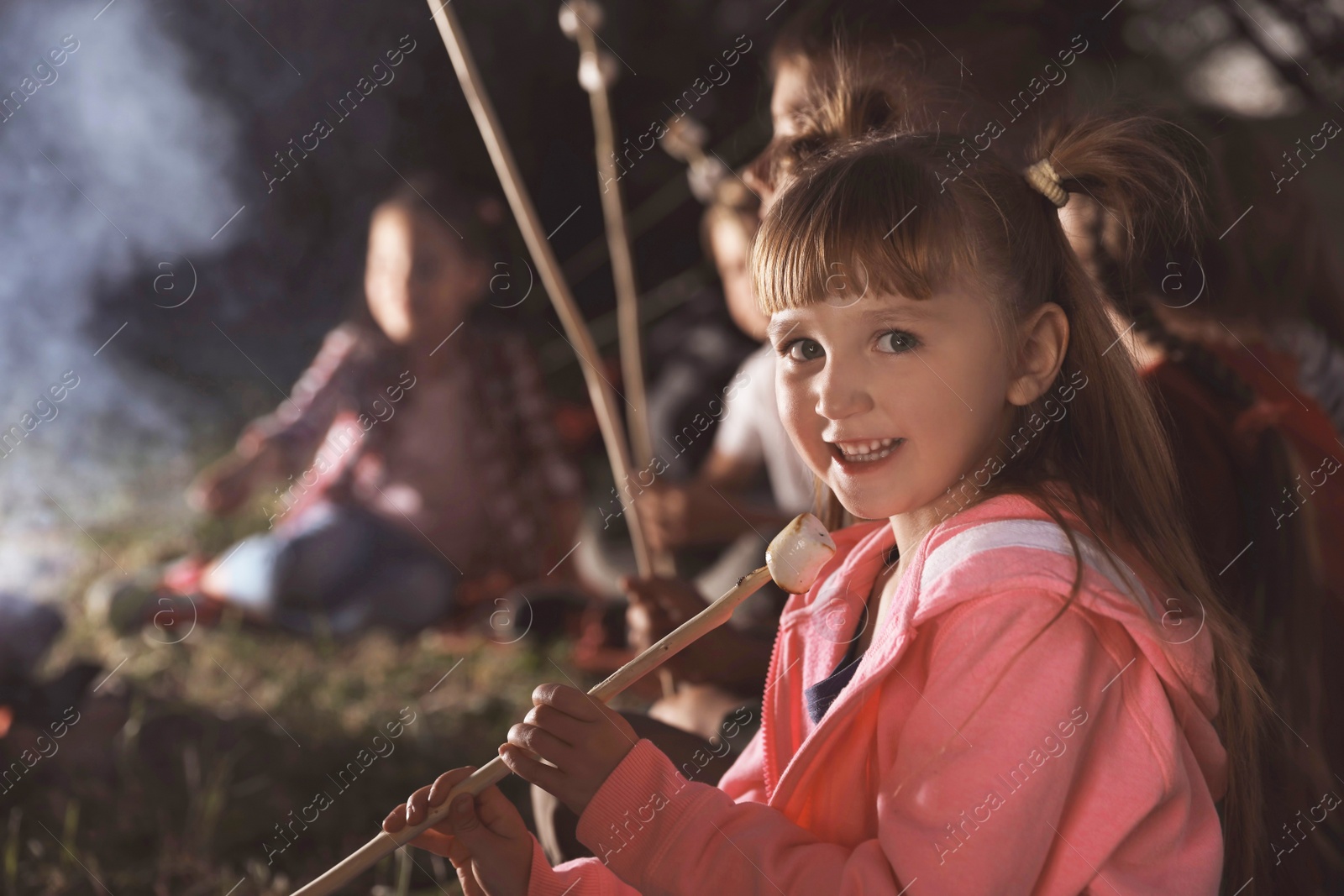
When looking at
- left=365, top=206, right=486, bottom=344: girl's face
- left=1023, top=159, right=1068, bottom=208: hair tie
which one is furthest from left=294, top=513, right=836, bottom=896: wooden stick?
left=365, top=206, right=486, bottom=344: girl's face

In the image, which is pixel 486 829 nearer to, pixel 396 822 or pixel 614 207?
pixel 396 822

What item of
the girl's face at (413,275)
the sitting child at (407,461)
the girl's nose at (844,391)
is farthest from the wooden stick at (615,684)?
the girl's face at (413,275)

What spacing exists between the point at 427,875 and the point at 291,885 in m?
0.14

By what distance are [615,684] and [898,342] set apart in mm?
279

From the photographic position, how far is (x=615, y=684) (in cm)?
74

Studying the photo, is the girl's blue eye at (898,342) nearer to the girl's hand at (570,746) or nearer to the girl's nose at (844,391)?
the girl's nose at (844,391)

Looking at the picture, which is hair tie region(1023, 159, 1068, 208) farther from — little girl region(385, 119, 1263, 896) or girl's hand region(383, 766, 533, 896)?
girl's hand region(383, 766, 533, 896)

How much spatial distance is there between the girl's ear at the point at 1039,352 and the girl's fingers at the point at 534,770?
0.38 meters

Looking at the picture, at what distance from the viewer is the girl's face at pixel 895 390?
73cm

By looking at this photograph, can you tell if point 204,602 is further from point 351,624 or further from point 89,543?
point 89,543

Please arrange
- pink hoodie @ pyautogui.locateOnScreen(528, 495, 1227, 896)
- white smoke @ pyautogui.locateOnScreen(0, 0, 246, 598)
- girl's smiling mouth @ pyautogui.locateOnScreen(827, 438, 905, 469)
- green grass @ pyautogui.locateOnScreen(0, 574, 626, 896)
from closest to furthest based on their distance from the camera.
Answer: pink hoodie @ pyautogui.locateOnScreen(528, 495, 1227, 896)
girl's smiling mouth @ pyautogui.locateOnScreen(827, 438, 905, 469)
green grass @ pyautogui.locateOnScreen(0, 574, 626, 896)
white smoke @ pyautogui.locateOnScreen(0, 0, 246, 598)

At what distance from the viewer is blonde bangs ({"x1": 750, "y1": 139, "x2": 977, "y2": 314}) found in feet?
2.40

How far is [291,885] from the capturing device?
48.1 inches

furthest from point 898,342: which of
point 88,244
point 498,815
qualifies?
point 88,244
